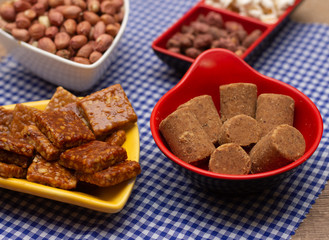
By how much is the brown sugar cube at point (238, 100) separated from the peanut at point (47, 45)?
25.7 inches

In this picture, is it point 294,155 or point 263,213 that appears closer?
point 294,155

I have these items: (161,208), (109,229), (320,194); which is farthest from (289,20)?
(109,229)

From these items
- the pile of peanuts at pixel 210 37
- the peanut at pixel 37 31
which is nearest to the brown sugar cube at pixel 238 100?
the pile of peanuts at pixel 210 37

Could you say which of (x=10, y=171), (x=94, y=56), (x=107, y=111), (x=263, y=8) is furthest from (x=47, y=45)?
(x=263, y=8)

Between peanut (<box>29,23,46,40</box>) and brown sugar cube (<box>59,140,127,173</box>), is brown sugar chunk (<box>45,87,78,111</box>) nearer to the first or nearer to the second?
brown sugar cube (<box>59,140,127,173</box>)

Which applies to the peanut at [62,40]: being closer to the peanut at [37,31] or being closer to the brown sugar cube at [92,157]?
the peanut at [37,31]

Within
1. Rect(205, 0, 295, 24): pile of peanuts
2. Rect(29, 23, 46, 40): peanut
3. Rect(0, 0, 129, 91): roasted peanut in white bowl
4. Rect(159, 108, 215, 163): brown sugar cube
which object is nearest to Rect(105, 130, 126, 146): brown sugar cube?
Rect(159, 108, 215, 163): brown sugar cube

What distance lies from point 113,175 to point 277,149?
1.39 ft

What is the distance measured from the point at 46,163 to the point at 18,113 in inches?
8.3

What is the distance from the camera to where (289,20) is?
7.11 feet

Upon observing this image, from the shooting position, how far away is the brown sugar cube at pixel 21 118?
4.41 ft

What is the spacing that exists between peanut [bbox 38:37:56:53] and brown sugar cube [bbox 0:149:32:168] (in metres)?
0.51

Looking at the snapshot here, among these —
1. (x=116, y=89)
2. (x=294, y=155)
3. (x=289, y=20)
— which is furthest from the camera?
(x=289, y=20)

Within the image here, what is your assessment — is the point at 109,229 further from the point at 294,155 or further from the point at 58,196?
the point at 294,155
